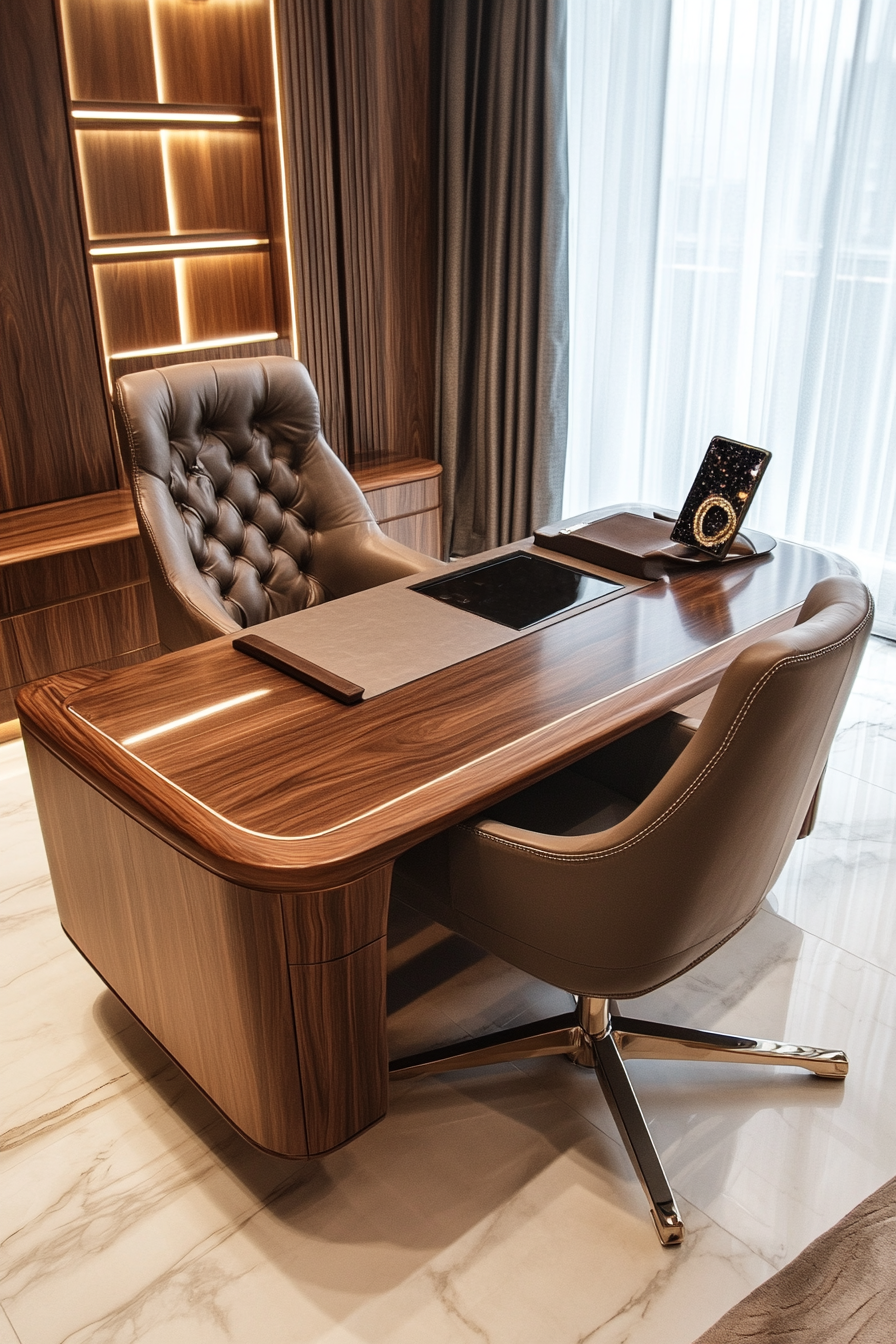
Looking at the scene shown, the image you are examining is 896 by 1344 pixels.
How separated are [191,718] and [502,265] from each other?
→ 2.80m

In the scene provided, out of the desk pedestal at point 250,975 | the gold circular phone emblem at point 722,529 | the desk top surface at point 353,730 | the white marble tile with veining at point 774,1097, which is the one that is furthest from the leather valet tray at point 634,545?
the desk pedestal at point 250,975

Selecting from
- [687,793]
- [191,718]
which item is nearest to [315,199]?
[191,718]

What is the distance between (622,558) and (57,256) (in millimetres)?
1966

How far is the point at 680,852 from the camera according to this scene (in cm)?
133

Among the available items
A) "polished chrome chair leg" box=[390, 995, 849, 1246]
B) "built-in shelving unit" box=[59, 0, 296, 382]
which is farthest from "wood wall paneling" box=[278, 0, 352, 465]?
"polished chrome chair leg" box=[390, 995, 849, 1246]

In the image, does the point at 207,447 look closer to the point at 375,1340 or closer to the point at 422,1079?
the point at 422,1079

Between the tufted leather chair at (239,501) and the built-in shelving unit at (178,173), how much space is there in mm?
1006

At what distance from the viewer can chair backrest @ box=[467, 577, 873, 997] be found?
1244mm

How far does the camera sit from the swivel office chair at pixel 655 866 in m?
1.27

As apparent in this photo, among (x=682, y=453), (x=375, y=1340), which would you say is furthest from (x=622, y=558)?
(x=682, y=453)

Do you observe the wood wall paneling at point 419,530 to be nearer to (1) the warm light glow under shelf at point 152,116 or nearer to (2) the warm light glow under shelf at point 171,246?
(2) the warm light glow under shelf at point 171,246

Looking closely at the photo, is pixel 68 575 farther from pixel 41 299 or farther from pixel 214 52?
pixel 214 52

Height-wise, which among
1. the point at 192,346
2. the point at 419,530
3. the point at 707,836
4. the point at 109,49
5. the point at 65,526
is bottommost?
the point at 419,530

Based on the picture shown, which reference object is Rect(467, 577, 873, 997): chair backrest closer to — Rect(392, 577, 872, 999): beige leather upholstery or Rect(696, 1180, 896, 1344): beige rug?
Rect(392, 577, 872, 999): beige leather upholstery
